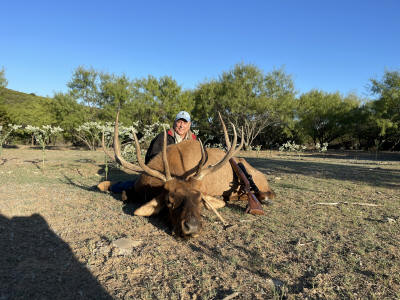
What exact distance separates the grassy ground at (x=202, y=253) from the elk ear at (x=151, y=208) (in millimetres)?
137

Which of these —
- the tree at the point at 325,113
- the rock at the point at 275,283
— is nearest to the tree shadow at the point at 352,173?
the rock at the point at 275,283

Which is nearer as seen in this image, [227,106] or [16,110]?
[227,106]

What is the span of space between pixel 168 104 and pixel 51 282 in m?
29.8

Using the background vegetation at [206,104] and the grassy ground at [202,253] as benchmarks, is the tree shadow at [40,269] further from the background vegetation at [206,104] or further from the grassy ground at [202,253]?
the background vegetation at [206,104]

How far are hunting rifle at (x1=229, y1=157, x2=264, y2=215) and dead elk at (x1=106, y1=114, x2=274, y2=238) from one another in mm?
194

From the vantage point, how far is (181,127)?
6645 millimetres

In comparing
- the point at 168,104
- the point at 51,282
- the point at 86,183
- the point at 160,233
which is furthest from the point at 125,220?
the point at 168,104

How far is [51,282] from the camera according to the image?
220 cm

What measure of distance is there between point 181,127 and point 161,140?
2.98 feet

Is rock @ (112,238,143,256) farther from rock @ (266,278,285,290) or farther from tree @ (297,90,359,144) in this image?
tree @ (297,90,359,144)

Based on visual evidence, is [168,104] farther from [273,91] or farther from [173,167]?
[173,167]

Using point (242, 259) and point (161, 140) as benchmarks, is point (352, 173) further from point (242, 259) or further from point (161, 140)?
point (242, 259)

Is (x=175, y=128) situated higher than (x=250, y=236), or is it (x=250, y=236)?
(x=175, y=128)

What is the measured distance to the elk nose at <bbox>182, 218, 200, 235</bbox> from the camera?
119 inches
